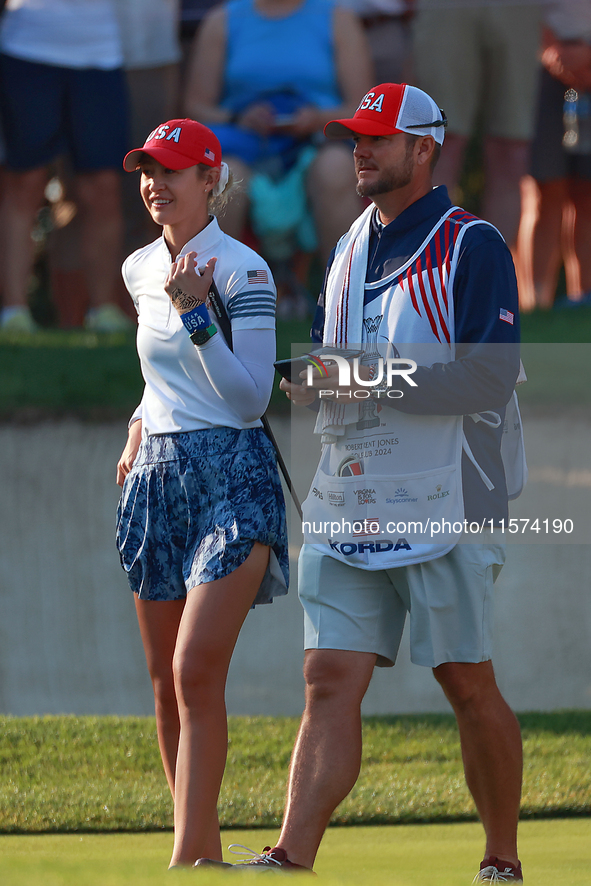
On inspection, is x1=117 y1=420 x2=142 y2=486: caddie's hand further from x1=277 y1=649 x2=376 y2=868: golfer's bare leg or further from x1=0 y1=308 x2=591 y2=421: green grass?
x1=0 y1=308 x2=591 y2=421: green grass

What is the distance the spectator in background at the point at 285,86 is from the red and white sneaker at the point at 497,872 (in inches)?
182

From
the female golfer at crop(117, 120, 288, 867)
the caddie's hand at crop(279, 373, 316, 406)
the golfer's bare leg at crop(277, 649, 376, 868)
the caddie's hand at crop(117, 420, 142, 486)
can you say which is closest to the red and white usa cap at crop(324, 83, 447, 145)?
the female golfer at crop(117, 120, 288, 867)

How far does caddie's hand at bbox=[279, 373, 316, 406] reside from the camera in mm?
3227

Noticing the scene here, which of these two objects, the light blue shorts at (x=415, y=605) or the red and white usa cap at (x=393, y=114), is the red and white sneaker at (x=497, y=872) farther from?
the red and white usa cap at (x=393, y=114)

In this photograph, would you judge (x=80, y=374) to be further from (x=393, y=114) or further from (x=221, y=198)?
(x=393, y=114)

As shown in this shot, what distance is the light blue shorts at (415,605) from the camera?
325 cm

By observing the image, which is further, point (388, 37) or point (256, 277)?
point (388, 37)

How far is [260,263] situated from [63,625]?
3.57m

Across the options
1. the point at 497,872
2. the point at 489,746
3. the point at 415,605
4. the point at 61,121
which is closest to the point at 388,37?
the point at 61,121

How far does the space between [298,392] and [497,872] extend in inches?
50.7

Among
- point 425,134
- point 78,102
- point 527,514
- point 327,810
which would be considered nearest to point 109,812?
point 327,810

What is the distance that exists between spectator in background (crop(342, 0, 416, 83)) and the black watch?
4908 mm

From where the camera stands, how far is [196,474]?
3.23 metres

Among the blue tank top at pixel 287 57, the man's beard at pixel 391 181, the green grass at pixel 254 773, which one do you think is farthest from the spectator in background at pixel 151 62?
the man's beard at pixel 391 181
